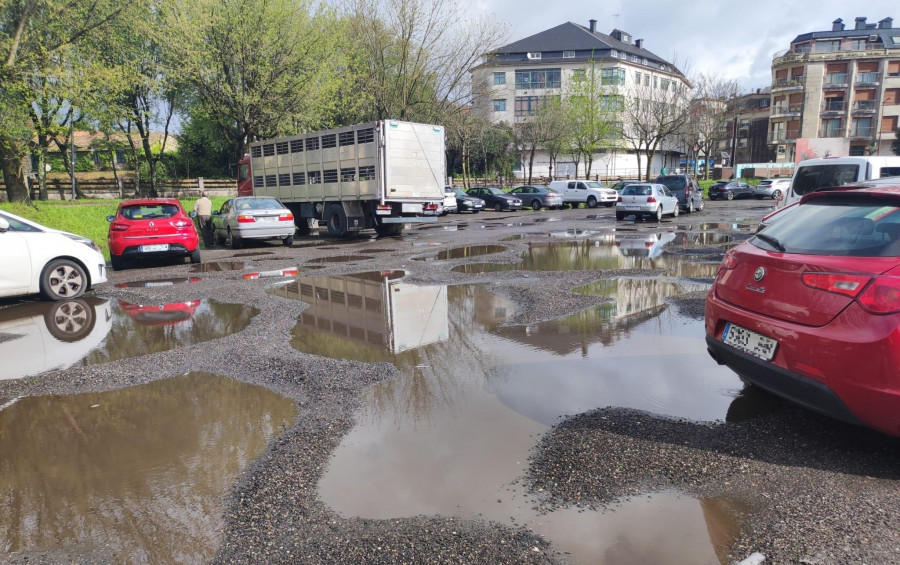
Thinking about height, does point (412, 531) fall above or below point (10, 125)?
below

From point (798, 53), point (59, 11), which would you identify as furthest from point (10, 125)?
point (798, 53)

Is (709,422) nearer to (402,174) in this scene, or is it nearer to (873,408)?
(873,408)

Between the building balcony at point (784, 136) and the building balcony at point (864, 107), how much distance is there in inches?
224

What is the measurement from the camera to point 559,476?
341 cm

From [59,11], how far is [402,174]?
13.0 metres

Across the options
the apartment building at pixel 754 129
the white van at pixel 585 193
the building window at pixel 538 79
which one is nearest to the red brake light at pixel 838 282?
the white van at pixel 585 193

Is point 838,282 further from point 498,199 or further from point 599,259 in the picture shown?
point 498,199

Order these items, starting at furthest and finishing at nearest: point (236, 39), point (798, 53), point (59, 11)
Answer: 1. point (798, 53)
2. point (236, 39)
3. point (59, 11)

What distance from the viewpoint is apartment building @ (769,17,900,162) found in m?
61.6

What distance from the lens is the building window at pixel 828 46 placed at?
63.8 metres

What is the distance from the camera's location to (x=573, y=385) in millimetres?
4930

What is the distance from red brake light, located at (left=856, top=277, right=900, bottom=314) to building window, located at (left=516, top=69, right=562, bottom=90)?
64.5 m

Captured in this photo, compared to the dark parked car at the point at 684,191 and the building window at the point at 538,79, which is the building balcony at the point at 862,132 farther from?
the dark parked car at the point at 684,191

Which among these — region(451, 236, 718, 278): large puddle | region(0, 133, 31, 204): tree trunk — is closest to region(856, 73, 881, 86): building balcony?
region(451, 236, 718, 278): large puddle
